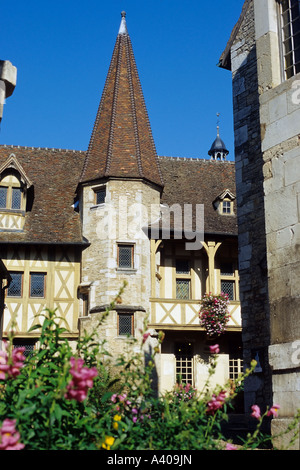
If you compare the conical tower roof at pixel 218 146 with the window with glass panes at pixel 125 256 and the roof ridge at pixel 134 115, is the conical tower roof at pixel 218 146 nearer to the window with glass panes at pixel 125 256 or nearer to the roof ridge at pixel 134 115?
the roof ridge at pixel 134 115

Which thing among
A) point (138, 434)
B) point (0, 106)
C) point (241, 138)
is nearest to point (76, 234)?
point (241, 138)

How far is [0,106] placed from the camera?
6.58 m

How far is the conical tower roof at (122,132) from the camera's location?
722 inches

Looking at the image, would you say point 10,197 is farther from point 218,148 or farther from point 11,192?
point 218,148

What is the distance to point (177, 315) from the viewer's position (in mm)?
17484

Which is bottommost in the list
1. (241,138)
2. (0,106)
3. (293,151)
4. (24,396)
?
(24,396)

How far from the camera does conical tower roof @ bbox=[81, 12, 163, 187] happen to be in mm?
18328

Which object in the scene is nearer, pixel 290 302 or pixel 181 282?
pixel 290 302

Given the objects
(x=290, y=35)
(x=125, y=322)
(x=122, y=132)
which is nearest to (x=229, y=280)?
(x=125, y=322)

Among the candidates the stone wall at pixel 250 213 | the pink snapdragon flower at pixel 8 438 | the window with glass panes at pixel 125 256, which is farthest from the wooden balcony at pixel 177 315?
the pink snapdragon flower at pixel 8 438

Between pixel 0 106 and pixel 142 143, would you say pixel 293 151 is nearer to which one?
pixel 0 106

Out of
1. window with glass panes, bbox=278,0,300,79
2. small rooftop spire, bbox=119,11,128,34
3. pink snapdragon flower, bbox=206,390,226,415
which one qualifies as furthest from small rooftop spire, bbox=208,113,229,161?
pink snapdragon flower, bbox=206,390,226,415

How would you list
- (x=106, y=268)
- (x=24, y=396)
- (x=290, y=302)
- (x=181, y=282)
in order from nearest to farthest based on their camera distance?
(x=24, y=396) → (x=290, y=302) → (x=106, y=268) → (x=181, y=282)

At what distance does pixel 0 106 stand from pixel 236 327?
12.3 metres
